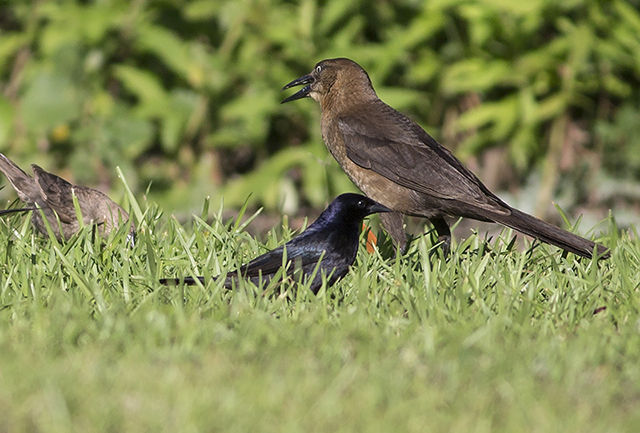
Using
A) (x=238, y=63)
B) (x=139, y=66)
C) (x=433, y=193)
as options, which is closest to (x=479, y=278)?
(x=433, y=193)

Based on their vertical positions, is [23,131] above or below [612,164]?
above

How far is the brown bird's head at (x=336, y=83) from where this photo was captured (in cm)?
588

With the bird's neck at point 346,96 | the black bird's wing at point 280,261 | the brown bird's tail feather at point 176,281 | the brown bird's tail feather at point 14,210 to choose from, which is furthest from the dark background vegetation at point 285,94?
the brown bird's tail feather at point 176,281

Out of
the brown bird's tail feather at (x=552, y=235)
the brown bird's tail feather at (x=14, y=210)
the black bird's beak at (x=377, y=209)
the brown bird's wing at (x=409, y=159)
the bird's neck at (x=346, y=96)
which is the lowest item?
the brown bird's tail feather at (x=552, y=235)

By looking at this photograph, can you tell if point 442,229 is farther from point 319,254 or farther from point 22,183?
point 22,183

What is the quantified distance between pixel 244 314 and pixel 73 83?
4364mm

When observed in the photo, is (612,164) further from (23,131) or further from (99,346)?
(99,346)

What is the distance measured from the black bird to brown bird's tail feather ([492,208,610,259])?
0.78 meters

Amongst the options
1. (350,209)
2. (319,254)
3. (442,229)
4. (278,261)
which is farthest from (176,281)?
(442,229)

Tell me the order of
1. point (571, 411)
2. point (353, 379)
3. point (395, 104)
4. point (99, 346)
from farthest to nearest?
point (395, 104) < point (99, 346) < point (353, 379) < point (571, 411)

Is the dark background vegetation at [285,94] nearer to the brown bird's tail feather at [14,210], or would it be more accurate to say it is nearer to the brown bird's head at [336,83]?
the brown bird's head at [336,83]

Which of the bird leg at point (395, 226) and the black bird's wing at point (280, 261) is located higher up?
the black bird's wing at point (280, 261)

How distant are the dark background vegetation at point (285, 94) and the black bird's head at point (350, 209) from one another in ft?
8.48

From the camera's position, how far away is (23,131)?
26.4 ft
